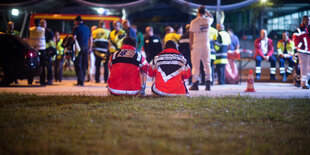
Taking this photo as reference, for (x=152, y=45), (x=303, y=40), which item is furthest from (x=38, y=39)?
(x=303, y=40)

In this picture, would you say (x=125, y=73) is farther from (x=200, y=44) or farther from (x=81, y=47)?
(x=81, y=47)

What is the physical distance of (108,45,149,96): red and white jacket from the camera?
313 inches

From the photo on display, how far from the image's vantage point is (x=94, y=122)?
505 centimetres

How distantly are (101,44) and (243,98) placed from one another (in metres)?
6.87

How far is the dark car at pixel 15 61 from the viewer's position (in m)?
11.7

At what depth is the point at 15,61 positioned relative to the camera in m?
11.7

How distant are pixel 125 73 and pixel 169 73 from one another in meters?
0.93

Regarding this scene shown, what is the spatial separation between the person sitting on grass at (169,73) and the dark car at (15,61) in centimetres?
512

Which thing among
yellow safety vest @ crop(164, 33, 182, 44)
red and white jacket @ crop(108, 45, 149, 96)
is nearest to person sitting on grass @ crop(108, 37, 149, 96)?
red and white jacket @ crop(108, 45, 149, 96)

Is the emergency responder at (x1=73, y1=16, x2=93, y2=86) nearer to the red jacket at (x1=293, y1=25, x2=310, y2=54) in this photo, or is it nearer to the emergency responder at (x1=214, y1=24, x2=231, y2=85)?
the emergency responder at (x1=214, y1=24, x2=231, y2=85)

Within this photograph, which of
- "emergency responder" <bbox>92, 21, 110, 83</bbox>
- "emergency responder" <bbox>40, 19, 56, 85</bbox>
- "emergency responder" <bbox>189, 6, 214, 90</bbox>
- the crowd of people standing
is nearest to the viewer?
the crowd of people standing

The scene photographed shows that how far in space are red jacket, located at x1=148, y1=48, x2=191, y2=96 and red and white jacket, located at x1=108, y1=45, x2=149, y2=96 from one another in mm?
355

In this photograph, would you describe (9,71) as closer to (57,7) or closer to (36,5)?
(36,5)

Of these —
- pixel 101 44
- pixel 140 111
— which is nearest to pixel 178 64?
pixel 140 111
